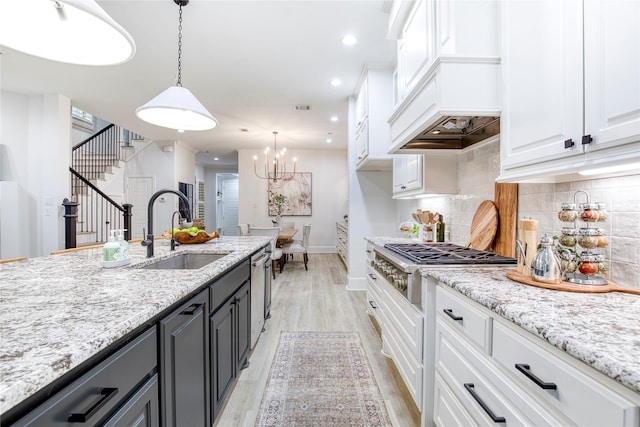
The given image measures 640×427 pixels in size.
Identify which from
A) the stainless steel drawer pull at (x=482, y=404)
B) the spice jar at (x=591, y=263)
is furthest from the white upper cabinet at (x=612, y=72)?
the stainless steel drawer pull at (x=482, y=404)

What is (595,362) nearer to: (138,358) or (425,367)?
(425,367)

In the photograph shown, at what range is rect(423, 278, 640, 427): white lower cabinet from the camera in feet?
2.09

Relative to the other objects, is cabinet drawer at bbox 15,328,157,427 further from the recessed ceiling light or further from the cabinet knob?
the recessed ceiling light

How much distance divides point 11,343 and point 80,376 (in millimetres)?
152

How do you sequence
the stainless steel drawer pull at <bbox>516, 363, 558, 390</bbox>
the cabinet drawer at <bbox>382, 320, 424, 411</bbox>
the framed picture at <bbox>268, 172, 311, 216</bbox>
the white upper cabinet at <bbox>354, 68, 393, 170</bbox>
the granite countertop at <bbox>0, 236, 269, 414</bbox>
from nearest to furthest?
the granite countertop at <bbox>0, 236, 269, 414</bbox>
the stainless steel drawer pull at <bbox>516, 363, 558, 390</bbox>
the cabinet drawer at <bbox>382, 320, 424, 411</bbox>
the white upper cabinet at <bbox>354, 68, 393, 170</bbox>
the framed picture at <bbox>268, 172, 311, 216</bbox>

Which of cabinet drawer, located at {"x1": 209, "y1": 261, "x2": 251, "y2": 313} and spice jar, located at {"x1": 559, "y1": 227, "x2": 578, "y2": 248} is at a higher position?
spice jar, located at {"x1": 559, "y1": 227, "x2": 578, "y2": 248}

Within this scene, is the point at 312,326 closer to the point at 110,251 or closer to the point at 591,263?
the point at 110,251

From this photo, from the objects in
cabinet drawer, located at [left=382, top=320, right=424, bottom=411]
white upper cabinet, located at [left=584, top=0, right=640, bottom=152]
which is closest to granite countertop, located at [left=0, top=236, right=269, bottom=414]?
cabinet drawer, located at [left=382, top=320, right=424, bottom=411]

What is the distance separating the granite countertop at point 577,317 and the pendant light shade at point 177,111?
1.87 metres

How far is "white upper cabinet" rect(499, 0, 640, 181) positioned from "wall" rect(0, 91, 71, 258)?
5.50 meters

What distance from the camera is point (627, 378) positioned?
545 millimetres

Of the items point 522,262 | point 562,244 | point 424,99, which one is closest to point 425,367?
point 522,262

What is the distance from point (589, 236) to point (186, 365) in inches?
64.3

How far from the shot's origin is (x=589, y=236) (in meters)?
1.13
